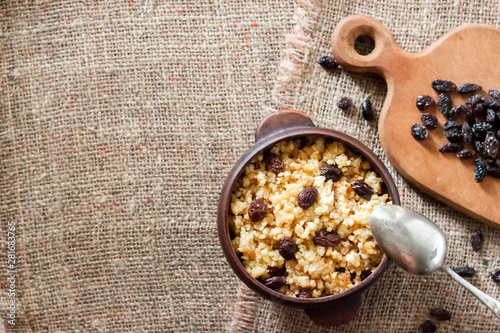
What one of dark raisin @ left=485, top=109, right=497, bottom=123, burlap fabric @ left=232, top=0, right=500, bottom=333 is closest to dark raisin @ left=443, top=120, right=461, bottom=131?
dark raisin @ left=485, top=109, right=497, bottom=123

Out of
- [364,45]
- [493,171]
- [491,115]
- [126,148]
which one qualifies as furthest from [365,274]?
[126,148]

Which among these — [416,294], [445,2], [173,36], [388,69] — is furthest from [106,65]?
[416,294]

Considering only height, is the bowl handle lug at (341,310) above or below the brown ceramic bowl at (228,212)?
below

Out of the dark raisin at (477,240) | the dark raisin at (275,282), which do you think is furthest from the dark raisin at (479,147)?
the dark raisin at (275,282)

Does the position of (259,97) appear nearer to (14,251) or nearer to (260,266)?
(260,266)

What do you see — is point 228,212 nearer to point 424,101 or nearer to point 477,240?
point 424,101

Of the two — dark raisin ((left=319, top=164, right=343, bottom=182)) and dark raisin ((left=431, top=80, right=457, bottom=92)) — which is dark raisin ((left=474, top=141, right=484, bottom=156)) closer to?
dark raisin ((left=431, top=80, right=457, bottom=92))

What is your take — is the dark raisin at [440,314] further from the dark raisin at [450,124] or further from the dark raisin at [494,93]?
the dark raisin at [494,93]
